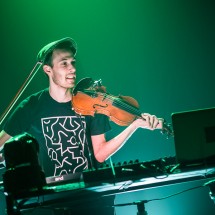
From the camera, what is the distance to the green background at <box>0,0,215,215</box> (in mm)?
3242

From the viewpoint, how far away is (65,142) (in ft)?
9.99

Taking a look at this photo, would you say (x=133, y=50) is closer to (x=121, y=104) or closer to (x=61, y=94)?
(x=121, y=104)

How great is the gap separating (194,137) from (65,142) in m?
1.26

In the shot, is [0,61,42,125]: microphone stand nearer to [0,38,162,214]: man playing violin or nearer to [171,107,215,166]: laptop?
[0,38,162,214]: man playing violin

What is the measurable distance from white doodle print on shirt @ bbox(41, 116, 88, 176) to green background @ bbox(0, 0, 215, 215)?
1.01ft

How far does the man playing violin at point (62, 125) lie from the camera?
9.87 ft

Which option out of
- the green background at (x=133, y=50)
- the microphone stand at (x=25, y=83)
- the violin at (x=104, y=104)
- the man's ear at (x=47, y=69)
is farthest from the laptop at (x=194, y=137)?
the microphone stand at (x=25, y=83)

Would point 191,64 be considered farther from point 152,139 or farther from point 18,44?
point 18,44

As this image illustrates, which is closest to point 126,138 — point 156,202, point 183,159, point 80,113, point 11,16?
point 80,113

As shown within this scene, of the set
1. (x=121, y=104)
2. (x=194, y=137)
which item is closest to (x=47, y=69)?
(x=121, y=104)

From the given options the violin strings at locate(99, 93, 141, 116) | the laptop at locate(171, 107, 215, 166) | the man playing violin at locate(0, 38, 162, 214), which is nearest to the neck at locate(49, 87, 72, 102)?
the man playing violin at locate(0, 38, 162, 214)

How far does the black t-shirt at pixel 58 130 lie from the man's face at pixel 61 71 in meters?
0.18

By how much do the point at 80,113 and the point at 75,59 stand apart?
53 cm

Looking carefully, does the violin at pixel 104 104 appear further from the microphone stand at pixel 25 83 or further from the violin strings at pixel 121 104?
the microphone stand at pixel 25 83
